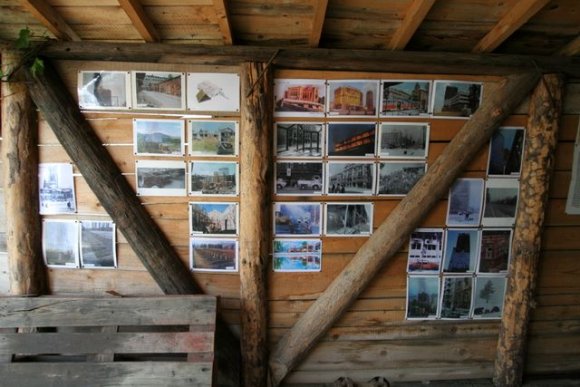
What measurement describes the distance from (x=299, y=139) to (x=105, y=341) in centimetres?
199

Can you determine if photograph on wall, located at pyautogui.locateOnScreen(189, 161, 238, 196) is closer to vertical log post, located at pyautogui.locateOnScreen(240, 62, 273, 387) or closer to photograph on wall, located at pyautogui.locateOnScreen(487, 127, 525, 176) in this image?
vertical log post, located at pyautogui.locateOnScreen(240, 62, 273, 387)

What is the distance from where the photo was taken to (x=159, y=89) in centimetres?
244

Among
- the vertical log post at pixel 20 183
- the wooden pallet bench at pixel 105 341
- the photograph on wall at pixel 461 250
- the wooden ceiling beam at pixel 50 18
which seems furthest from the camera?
the photograph on wall at pixel 461 250

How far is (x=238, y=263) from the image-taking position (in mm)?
2604

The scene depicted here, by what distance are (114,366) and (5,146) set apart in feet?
5.82

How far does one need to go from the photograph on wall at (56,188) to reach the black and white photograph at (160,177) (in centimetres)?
52

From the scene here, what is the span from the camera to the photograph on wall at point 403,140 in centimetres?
254

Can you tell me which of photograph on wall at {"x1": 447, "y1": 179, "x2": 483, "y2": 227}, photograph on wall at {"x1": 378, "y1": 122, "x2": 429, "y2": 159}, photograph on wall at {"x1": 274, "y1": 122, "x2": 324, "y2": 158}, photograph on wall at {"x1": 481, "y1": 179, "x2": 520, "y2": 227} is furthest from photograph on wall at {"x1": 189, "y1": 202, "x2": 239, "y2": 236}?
photograph on wall at {"x1": 481, "y1": 179, "x2": 520, "y2": 227}

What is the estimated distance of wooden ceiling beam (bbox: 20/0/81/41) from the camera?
1961 millimetres

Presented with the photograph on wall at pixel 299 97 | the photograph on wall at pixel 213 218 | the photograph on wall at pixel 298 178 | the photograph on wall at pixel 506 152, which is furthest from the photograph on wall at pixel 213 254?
the photograph on wall at pixel 506 152

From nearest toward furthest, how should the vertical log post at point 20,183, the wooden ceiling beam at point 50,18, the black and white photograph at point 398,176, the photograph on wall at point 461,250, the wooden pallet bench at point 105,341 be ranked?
1. the wooden ceiling beam at point 50,18
2. the wooden pallet bench at point 105,341
3. the vertical log post at point 20,183
4. the black and white photograph at point 398,176
5. the photograph on wall at point 461,250

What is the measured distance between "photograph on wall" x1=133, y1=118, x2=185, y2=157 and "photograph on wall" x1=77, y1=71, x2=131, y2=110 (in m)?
0.19

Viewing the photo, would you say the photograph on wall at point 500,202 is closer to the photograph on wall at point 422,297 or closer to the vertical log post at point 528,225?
the vertical log post at point 528,225

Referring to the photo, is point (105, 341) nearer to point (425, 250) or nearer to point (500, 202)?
point (425, 250)
